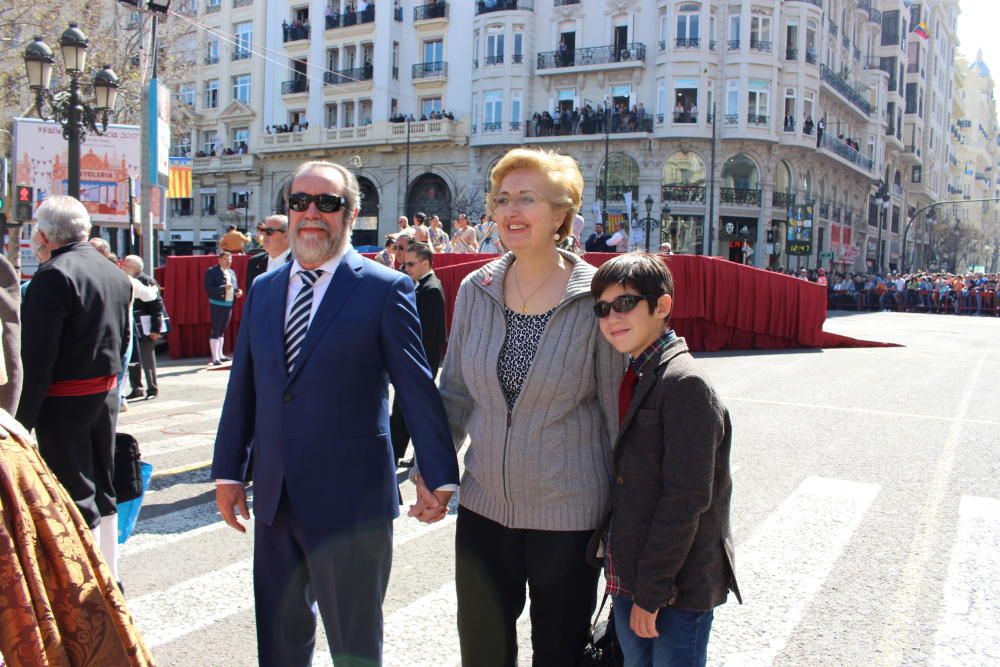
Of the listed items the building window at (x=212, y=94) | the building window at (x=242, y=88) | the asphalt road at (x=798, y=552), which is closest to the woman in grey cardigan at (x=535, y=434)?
the asphalt road at (x=798, y=552)

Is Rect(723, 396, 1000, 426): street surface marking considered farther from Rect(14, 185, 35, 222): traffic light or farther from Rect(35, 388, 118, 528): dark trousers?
Rect(14, 185, 35, 222): traffic light

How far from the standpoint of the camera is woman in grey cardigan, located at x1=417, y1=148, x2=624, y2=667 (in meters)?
2.67

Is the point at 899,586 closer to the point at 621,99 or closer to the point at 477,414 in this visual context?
Result: the point at 477,414

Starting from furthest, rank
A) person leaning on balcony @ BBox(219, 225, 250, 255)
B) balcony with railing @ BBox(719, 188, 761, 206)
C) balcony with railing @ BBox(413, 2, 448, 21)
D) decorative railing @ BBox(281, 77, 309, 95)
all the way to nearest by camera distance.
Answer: decorative railing @ BBox(281, 77, 309, 95)
balcony with railing @ BBox(413, 2, 448, 21)
balcony with railing @ BBox(719, 188, 761, 206)
person leaning on balcony @ BBox(219, 225, 250, 255)

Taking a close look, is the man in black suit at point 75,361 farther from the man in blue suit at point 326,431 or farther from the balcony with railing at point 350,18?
the balcony with railing at point 350,18

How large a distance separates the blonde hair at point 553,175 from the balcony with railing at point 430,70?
41.4m

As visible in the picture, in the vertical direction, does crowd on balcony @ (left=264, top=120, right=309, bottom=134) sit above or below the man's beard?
above

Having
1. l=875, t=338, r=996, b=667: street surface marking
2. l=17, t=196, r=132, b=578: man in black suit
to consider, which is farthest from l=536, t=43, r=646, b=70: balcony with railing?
l=17, t=196, r=132, b=578: man in black suit

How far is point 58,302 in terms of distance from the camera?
380 centimetres

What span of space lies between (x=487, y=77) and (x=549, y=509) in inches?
1587

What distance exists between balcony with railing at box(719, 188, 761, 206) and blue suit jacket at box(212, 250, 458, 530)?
124 ft

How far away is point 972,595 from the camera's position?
4.45 m

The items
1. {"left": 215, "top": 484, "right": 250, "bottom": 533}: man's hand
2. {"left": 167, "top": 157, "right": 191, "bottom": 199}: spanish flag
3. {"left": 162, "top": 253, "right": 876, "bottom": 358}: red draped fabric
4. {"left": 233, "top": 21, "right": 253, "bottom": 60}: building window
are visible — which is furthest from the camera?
{"left": 233, "top": 21, "right": 253, "bottom": 60}: building window

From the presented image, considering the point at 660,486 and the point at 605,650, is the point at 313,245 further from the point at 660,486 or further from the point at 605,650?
the point at 605,650
